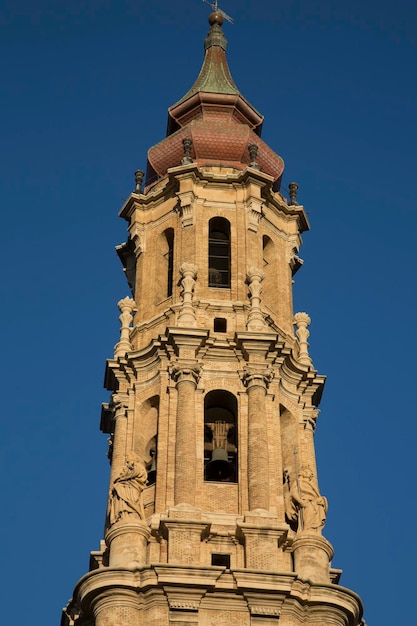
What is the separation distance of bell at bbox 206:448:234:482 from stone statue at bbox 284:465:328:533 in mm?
2005

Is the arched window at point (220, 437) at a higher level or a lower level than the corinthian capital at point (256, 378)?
lower

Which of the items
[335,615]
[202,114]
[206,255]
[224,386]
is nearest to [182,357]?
[224,386]

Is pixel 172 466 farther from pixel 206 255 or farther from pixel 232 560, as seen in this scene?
pixel 206 255

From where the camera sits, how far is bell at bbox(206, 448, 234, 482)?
171ft

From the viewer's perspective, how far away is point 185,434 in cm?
5094

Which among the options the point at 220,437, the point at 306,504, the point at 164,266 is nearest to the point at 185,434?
the point at 220,437

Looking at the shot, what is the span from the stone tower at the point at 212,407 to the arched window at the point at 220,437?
5cm

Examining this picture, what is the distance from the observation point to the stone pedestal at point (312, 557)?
4841cm

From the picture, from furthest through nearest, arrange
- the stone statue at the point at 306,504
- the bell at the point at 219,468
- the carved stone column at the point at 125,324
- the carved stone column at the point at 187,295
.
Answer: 1. the carved stone column at the point at 125,324
2. the carved stone column at the point at 187,295
3. the bell at the point at 219,468
4. the stone statue at the point at 306,504

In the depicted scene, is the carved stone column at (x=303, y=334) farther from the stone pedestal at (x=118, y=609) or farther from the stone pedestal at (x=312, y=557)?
the stone pedestal at (x=118, y=609)

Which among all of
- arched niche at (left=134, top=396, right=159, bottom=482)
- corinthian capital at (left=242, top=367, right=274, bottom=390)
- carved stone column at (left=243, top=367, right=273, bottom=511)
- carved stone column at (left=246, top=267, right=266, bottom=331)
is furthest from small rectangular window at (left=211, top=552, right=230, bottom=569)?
carved stone column at (left=246, top=267, right=266, bottom=331)

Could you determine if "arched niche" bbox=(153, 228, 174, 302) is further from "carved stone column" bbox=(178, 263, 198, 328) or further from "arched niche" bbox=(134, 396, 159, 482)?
"arched niche" bbox=(134, 396, 159, 482)

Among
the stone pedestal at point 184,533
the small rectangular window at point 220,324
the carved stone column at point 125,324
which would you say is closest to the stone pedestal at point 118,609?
the stone pedestal at point 184,533

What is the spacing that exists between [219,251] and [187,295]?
4797 mm
